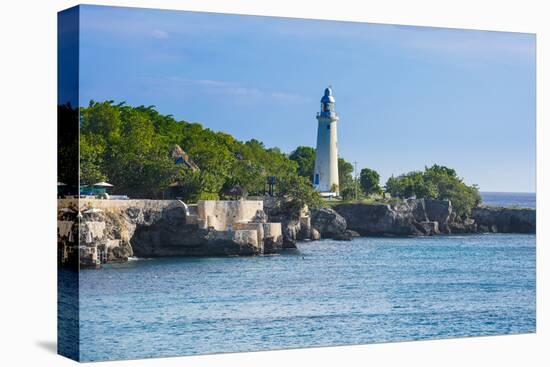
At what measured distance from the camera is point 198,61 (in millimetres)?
17172

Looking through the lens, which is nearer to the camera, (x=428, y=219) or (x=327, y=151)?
(x=327, y=151)

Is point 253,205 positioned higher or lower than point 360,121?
lower

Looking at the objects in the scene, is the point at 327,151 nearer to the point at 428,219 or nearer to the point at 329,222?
the point at 329,222

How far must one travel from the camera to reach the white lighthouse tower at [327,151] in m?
18.1

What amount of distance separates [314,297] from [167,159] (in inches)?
158

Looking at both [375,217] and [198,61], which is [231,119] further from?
[375,217]

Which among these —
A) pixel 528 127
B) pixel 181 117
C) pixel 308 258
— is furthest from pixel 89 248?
pixel 528 127

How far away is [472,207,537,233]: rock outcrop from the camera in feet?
64.0

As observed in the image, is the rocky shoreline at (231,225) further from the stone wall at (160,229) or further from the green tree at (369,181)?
the green tree at (369,181)

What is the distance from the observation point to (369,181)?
19547 mm

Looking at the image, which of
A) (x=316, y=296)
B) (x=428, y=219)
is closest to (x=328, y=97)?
(x=316, y=296)

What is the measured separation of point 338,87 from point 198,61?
84.2 inches

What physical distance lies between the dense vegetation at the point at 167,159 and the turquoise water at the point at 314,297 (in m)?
1.28

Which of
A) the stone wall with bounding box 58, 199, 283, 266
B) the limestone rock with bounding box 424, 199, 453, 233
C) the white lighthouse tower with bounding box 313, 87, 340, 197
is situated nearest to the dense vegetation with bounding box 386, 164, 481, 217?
the limestone rock with bounding box 424, 199, 453, 233
